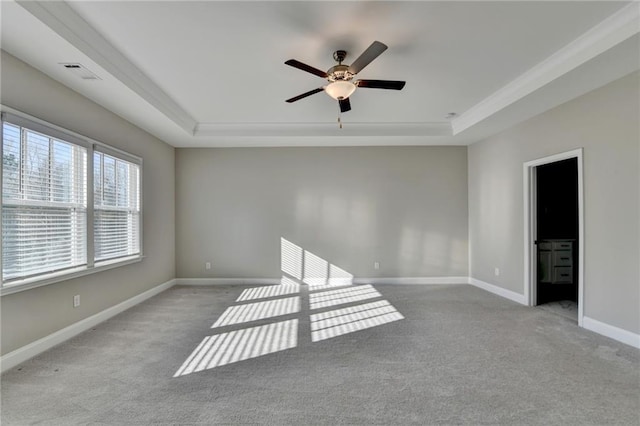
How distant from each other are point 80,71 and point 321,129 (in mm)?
3212

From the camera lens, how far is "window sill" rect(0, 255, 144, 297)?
2.63 metres

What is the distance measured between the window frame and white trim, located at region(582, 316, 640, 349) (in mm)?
5514

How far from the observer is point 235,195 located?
5.95m

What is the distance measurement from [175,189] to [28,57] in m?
3.37

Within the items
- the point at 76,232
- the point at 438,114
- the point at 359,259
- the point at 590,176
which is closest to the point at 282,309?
the point at 359,259

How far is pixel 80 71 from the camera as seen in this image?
9.66 feet

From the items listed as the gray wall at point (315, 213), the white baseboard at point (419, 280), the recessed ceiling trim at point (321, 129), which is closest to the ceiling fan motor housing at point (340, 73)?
the recessed ceiling trim at point (321, 129)

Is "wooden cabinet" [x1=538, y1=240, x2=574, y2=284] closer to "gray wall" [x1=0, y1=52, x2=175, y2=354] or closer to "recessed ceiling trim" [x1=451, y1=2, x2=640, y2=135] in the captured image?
"recessed ceiling trim" [x1=451, y1=2, x2=640, y2=135]

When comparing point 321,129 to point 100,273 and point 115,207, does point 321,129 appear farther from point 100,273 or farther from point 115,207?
point 100,273

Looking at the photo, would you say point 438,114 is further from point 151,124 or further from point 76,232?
point 76,232

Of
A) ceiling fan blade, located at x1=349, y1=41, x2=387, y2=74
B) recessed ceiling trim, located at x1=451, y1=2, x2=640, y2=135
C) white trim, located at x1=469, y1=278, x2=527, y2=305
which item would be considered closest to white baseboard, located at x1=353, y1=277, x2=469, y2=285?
white trim, located at x1=469, y1=278, x2=527, y2=305

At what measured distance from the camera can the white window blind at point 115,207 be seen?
3818 mm

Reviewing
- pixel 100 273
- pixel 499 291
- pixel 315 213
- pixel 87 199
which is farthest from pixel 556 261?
pixel 87 199

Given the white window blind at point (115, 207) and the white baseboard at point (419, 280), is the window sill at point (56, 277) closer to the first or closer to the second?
the white window blind at point (115, 207)
